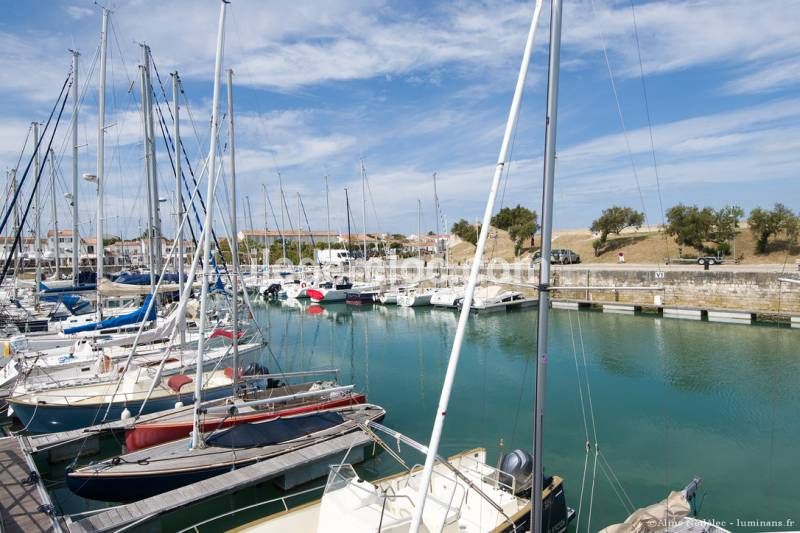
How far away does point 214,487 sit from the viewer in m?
10.9

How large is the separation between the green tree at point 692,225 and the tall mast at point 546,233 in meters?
55.1

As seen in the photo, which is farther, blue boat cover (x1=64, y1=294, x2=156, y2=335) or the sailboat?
blue boat cover (x1=64, y1=294, x2=156, y2=335)

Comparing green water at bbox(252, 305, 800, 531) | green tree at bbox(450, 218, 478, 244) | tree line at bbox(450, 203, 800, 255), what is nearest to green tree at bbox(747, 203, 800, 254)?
tree line at bbox(450, 203, 800, 255)

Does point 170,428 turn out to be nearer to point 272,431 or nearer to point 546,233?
point 272,431

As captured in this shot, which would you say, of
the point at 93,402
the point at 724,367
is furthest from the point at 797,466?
the point at 93,402

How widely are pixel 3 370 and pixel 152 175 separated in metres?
9.28

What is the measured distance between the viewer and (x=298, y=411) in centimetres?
1488

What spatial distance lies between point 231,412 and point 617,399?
14212 millimetres

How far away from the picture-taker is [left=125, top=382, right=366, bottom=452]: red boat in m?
13.0

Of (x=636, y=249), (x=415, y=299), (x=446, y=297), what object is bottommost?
(x=415, y=299)

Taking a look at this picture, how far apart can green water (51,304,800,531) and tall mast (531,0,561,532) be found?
5729mm

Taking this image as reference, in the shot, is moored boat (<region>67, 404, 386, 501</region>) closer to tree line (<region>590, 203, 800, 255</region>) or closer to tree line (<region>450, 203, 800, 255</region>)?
tree line (<region>450, 203, 800, 255</region>)

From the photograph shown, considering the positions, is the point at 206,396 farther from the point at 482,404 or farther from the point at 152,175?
the point at 152,175

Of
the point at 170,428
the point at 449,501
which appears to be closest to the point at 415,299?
the point at 170,428
